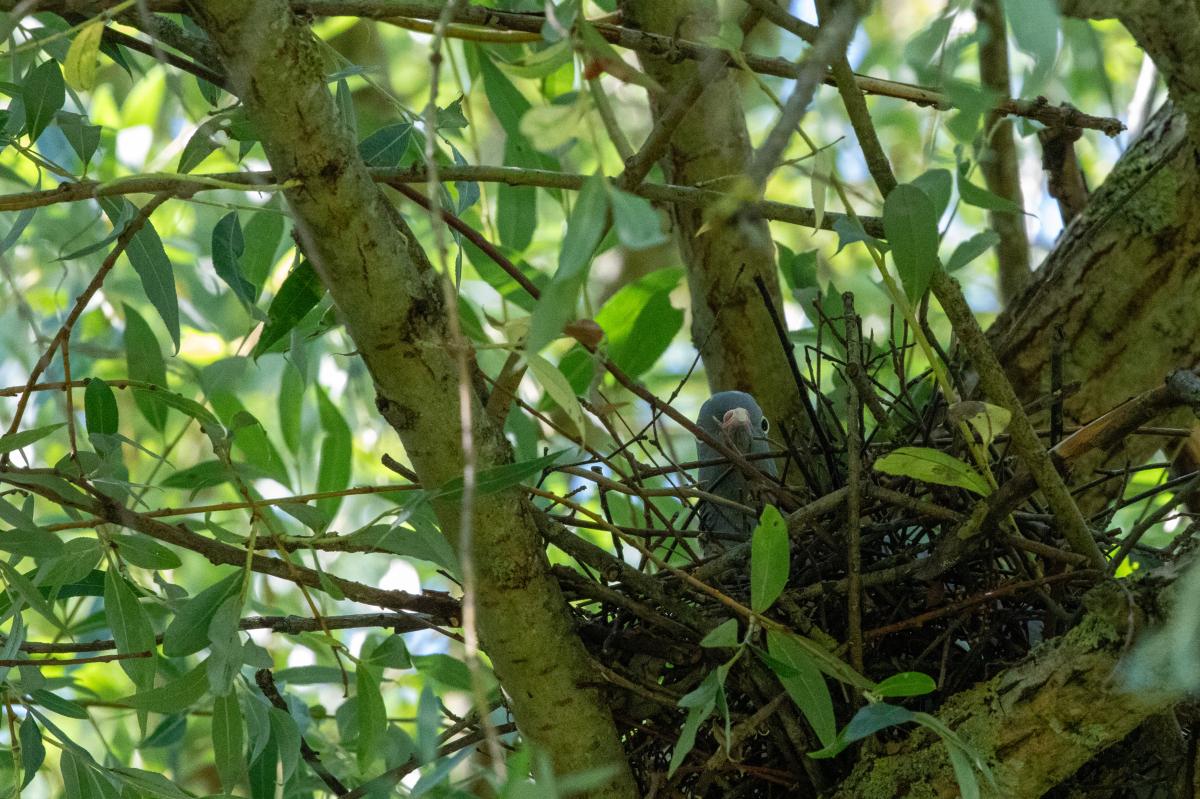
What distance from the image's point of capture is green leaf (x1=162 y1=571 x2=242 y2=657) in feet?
3.93

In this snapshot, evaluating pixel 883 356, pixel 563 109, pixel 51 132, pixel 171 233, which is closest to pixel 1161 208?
pixel 883 356

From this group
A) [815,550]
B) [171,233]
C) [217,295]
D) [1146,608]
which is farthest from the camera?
[171,233]

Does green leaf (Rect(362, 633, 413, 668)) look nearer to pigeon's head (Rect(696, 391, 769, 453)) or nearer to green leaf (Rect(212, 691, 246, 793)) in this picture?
green leaf (Rect(212, 691, 246, 793))

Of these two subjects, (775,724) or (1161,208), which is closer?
(775,724)

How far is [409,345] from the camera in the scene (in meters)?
1.14

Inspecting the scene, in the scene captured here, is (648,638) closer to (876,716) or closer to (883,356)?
(876,716)

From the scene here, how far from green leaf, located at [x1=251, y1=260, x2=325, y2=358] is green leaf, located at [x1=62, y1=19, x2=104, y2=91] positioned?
28 cm

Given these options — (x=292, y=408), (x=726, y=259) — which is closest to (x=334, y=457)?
(x=292, y=408)

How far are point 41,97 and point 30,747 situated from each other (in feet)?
2.29

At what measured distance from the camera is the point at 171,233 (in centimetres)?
245

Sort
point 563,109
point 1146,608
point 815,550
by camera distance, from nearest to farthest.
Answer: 1. point 563,109
2. point 1146,608
3. point 815,550

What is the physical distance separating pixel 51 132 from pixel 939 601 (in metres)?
1.31

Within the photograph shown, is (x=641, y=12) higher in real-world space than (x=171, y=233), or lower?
lower

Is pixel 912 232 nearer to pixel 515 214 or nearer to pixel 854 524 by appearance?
pixel 854 524
